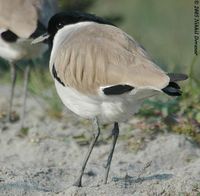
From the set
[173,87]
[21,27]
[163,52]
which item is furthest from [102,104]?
[163,52]

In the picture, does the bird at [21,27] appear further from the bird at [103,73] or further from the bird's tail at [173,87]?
the bird's tail at [173,87]

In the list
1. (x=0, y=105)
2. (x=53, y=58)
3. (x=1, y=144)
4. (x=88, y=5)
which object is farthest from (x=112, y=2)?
(x=53, y=58)

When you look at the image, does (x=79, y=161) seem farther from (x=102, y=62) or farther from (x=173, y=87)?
(x=173, y=87)

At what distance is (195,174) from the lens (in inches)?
190

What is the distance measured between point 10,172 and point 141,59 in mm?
1188

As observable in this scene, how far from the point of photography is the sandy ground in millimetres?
4617

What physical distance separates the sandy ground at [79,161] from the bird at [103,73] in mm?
261

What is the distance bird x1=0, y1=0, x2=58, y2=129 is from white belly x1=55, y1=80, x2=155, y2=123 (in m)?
1.43

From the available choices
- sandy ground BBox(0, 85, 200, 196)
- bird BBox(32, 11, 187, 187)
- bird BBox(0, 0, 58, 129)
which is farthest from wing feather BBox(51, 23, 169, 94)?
bird BBox(0, 0, 58, 129)

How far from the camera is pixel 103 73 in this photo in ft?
14.6

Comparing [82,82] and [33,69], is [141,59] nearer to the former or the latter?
[82,82]

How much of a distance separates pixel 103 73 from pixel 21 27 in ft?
5.98

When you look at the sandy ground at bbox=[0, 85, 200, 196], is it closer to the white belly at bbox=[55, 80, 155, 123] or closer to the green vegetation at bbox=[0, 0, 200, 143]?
the green vegetation at bbox=[0, 0, 200, 143]

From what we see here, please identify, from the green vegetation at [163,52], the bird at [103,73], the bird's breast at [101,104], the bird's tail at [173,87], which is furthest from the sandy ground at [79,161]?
the bird's tail at [173,87]
